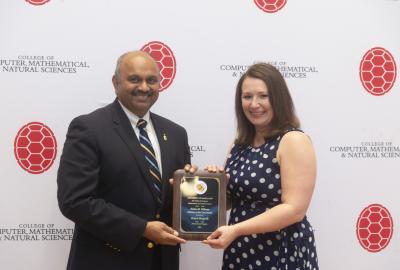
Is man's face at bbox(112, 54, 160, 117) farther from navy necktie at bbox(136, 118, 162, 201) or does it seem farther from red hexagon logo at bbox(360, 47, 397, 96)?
red hexagon logo at bbox(360, 47, 397, 96)

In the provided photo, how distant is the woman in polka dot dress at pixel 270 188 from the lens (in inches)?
60.1

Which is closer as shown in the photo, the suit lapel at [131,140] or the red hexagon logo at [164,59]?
the suit lapel at [131,140]

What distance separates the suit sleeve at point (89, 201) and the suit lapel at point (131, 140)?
11 cm

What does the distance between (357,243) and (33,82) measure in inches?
72.3

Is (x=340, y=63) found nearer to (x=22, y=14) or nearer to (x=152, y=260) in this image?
(x=152, y=260)

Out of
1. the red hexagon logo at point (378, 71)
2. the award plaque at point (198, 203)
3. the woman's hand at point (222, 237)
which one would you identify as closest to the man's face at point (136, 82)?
the award plaque at point (198, 203)

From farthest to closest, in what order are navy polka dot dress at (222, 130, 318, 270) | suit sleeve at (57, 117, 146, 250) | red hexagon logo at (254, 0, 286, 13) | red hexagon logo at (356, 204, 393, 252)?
red hexagon logo at (356, 204, 393, 252), red hexagon logo at (254, 0, 286, 13), navy polka dot dress at (222, 130, 318, 270), suit sleeve at (57, 117, 146, 250)

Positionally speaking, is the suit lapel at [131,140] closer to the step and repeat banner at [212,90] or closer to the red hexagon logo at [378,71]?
the step and repeat banner at [212,90]

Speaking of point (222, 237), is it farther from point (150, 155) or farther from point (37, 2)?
point (37, 2)

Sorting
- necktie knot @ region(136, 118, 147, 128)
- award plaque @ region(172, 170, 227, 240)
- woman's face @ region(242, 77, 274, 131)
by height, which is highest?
woman's face @ region(242, 77, 274, 131)

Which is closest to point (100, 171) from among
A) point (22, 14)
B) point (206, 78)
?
point (206, 78)

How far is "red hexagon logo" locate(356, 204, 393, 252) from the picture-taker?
2215mm

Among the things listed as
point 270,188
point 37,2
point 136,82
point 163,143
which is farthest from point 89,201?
point 37,2

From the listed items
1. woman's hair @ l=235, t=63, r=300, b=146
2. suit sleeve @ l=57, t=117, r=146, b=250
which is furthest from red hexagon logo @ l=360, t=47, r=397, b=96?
suit sleeve @ l=57, t=117, r=146, b=250
